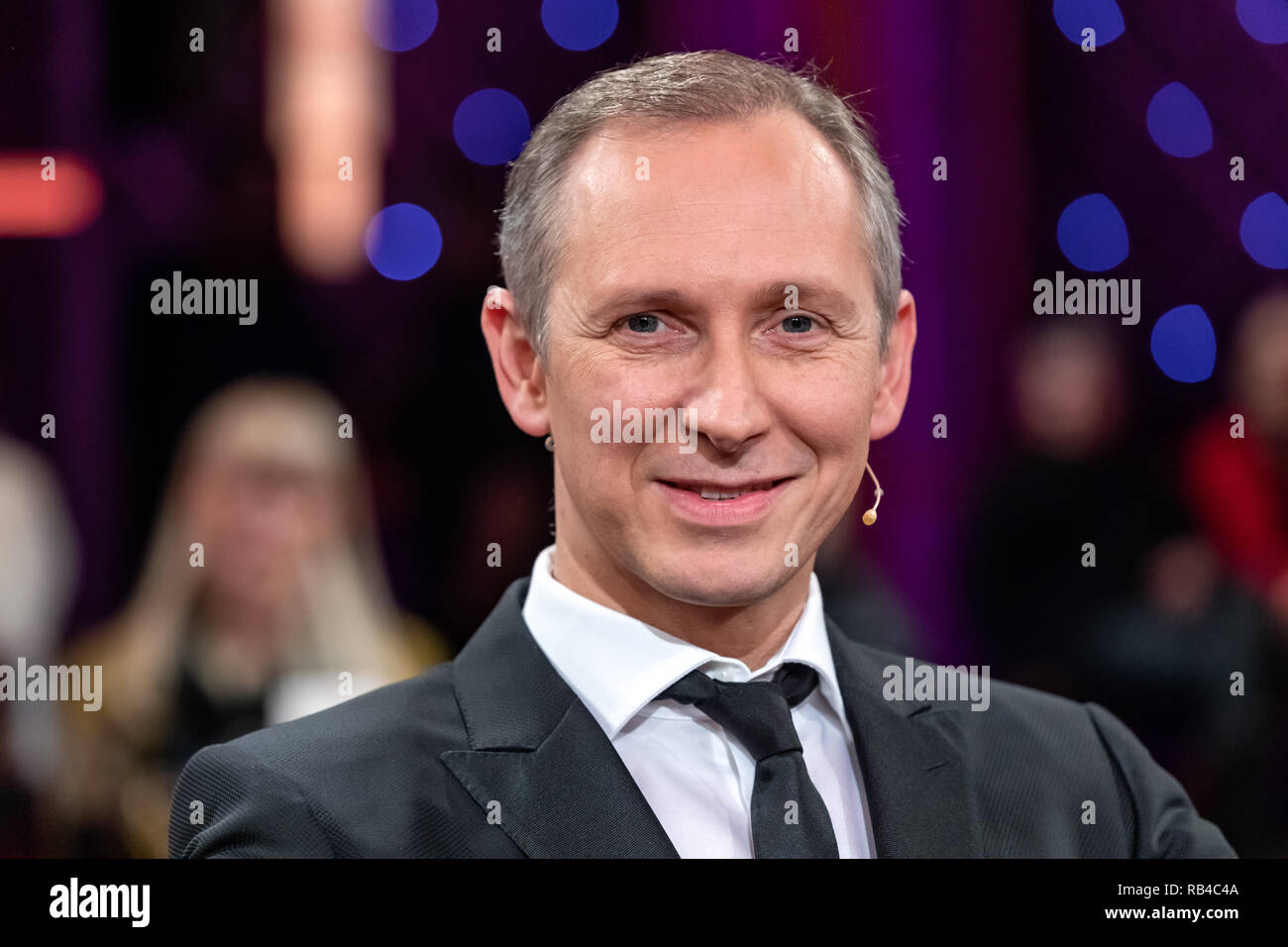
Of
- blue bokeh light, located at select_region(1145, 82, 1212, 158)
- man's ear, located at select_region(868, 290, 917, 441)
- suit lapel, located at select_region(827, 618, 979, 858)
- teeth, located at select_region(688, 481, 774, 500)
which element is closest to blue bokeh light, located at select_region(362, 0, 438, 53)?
man's ear, located at select_region(868, 290, 917, 441)

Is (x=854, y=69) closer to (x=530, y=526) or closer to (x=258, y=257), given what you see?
(x=530, y=526)

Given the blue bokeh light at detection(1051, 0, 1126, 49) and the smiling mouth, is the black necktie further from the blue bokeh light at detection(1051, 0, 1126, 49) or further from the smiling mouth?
the blue bokeh light at detection(1051, 0, 1126, 49)

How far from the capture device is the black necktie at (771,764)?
5.95 ft

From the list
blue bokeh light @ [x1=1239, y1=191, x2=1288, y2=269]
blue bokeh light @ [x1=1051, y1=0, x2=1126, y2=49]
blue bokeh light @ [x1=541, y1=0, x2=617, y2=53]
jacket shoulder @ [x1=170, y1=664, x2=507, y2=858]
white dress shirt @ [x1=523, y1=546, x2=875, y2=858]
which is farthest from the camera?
blue bokeh light @ [x1=1239, y1=191, x2=1288, y2=269]

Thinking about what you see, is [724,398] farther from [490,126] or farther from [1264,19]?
[1264,19]

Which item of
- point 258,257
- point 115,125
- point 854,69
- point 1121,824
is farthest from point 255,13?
point 1121,824

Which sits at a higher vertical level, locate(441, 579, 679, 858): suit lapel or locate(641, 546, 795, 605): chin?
locate(641, 546, 795, 605): chin

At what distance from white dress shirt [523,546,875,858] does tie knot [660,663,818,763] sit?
2 centimetres

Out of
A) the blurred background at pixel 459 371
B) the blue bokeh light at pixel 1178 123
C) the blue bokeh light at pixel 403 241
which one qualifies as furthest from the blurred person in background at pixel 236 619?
the blue bokeh light at pixel 1178 123

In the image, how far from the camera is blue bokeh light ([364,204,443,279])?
3.30 meters

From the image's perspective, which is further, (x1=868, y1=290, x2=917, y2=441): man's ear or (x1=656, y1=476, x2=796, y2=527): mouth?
(x1=868, y1=290, x2=917, y2=441): man's ear

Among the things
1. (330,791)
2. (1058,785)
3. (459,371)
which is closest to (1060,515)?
(459,371)

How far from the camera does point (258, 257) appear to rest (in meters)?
3.58

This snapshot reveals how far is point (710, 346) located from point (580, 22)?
1.15 m
